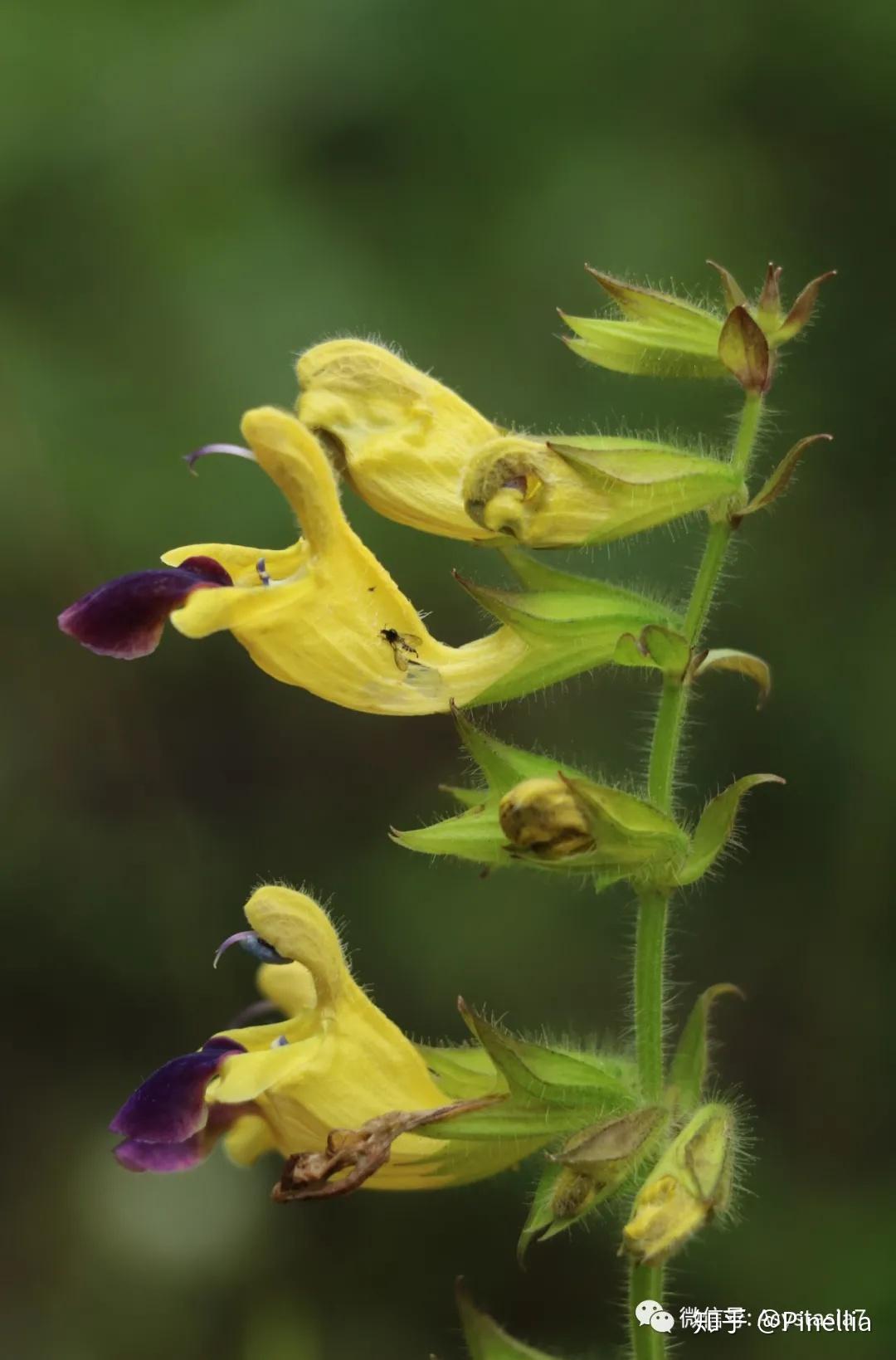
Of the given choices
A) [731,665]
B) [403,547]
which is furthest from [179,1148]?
[403,547]

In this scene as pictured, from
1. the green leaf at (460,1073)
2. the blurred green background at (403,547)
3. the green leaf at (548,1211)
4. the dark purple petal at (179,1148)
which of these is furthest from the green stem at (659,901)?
the blurred green background at (403,547)

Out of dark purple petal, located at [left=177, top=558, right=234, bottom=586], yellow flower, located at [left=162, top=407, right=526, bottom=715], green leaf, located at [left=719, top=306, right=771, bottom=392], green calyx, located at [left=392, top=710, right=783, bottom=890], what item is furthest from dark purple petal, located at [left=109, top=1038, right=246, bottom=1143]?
green leaf, located at [left=719, top=306, right=771, bottom=392]

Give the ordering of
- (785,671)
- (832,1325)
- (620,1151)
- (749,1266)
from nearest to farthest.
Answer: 1. (620,1151)
2. (832,1325)
3. (749,1266)
4. (785,671)

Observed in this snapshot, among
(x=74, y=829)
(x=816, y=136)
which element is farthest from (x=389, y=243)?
(x=74, y=829)

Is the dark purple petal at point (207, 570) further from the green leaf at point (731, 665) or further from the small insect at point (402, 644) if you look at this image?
the green leaf at point (731, 665)

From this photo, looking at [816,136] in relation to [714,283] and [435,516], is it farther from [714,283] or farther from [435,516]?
[435,516]

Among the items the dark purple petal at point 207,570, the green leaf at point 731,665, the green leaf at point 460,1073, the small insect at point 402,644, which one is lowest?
the green leaf at point 460,1073
